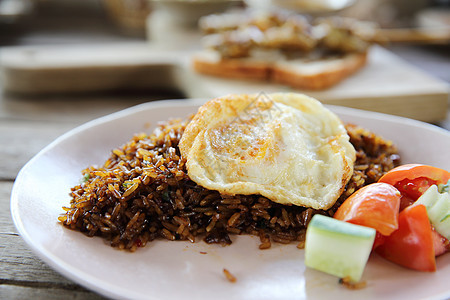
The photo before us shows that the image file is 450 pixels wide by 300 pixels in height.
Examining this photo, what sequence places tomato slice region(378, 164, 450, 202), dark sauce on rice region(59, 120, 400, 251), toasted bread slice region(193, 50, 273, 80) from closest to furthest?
dark sauce on rice region(59, 120, 400, 251) → tomato slice region(378, 164, 450, 202) → toasted bread slice region(193, 50, 273, 80)

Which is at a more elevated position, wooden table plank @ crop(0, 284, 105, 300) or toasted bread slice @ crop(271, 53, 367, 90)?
toasted bread slice @ crop(271, 53, 367, 90)

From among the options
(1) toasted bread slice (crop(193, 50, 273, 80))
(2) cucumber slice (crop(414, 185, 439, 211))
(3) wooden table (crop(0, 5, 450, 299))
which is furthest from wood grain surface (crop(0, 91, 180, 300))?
(2) cucumber slice (crop(414, 185, 439, 211))

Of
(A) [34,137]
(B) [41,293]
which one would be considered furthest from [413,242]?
(A) [34,137]

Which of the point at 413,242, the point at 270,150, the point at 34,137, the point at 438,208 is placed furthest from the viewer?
the point at 34,137

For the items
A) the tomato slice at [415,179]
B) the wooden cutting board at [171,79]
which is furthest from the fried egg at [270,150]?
the wooden cutting board at [171,79]

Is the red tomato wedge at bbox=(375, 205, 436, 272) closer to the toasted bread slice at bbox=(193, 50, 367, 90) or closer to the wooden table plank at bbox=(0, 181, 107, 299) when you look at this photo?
the wooden table plank at bbox=(0, 181, 107, 299)

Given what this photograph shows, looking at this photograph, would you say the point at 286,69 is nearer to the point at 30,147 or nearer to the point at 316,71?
the point at 316,71
